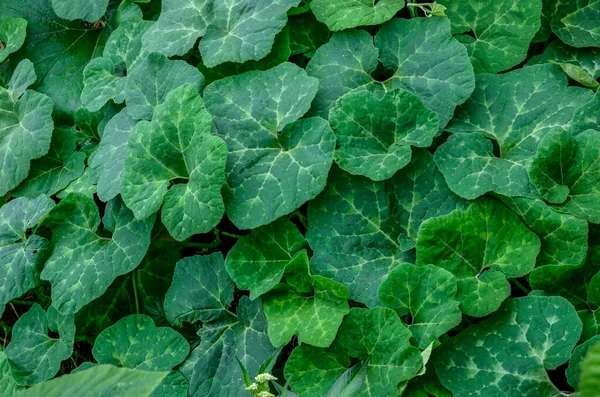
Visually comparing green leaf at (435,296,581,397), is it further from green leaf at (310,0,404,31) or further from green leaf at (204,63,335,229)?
green leaf at (310,0,404,31)

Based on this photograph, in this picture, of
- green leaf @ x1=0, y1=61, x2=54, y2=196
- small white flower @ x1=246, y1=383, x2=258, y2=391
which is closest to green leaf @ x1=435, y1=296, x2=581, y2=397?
small white flower @ x1=246, y1=383, x2=258, y2=391

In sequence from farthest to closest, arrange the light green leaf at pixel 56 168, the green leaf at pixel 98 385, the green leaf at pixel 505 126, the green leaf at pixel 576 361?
the light green leaf at pixel 56 168
the green leaf at pixel 505 126
the green leaf at pixel 576 361
the green leaf at pixel 98 385

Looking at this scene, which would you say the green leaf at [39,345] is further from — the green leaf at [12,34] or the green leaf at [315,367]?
the green leaf at [12,34]

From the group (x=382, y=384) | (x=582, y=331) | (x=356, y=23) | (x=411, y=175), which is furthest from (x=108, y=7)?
(x=582, y=331)

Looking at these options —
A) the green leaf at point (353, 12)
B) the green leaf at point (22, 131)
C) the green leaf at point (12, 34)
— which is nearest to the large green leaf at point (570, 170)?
the green leaf at point (353, 12)

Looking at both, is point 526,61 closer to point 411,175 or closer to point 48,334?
point 411,175

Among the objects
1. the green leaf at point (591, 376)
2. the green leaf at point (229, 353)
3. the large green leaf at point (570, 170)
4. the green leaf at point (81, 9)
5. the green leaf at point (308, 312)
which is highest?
the green leaf at point (591, 376)
